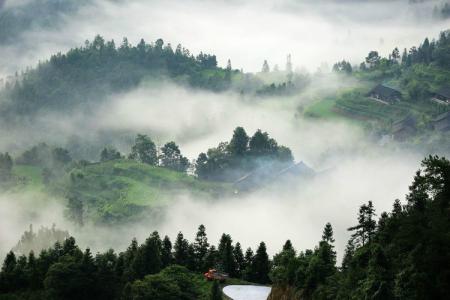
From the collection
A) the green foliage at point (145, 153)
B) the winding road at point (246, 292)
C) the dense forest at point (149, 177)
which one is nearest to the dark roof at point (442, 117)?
the dense forest at point (149, 177)

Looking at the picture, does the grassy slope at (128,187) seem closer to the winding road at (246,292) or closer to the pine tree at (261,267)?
the pine tree at (261,267)

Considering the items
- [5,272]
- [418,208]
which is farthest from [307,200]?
[418,208]

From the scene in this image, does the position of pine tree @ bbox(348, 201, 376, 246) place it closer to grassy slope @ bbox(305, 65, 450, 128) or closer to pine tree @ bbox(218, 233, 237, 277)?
pine tree @ bbox(218, 233, 237, 277)

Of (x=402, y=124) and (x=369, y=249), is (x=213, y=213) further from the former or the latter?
(x=369, y=249)

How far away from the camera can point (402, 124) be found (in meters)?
172

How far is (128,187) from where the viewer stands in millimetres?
173625

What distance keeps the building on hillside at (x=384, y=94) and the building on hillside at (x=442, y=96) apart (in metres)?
7.14

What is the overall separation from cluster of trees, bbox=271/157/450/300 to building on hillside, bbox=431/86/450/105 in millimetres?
110788

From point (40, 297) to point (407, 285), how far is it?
46.5m

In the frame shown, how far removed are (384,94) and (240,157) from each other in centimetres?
3659

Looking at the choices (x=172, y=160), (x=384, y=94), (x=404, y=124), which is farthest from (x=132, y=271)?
(x=384, y=94)

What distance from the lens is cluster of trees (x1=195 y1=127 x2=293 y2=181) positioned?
17538 cm

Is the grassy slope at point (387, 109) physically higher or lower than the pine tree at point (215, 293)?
higher

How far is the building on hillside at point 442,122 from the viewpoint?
547ft
